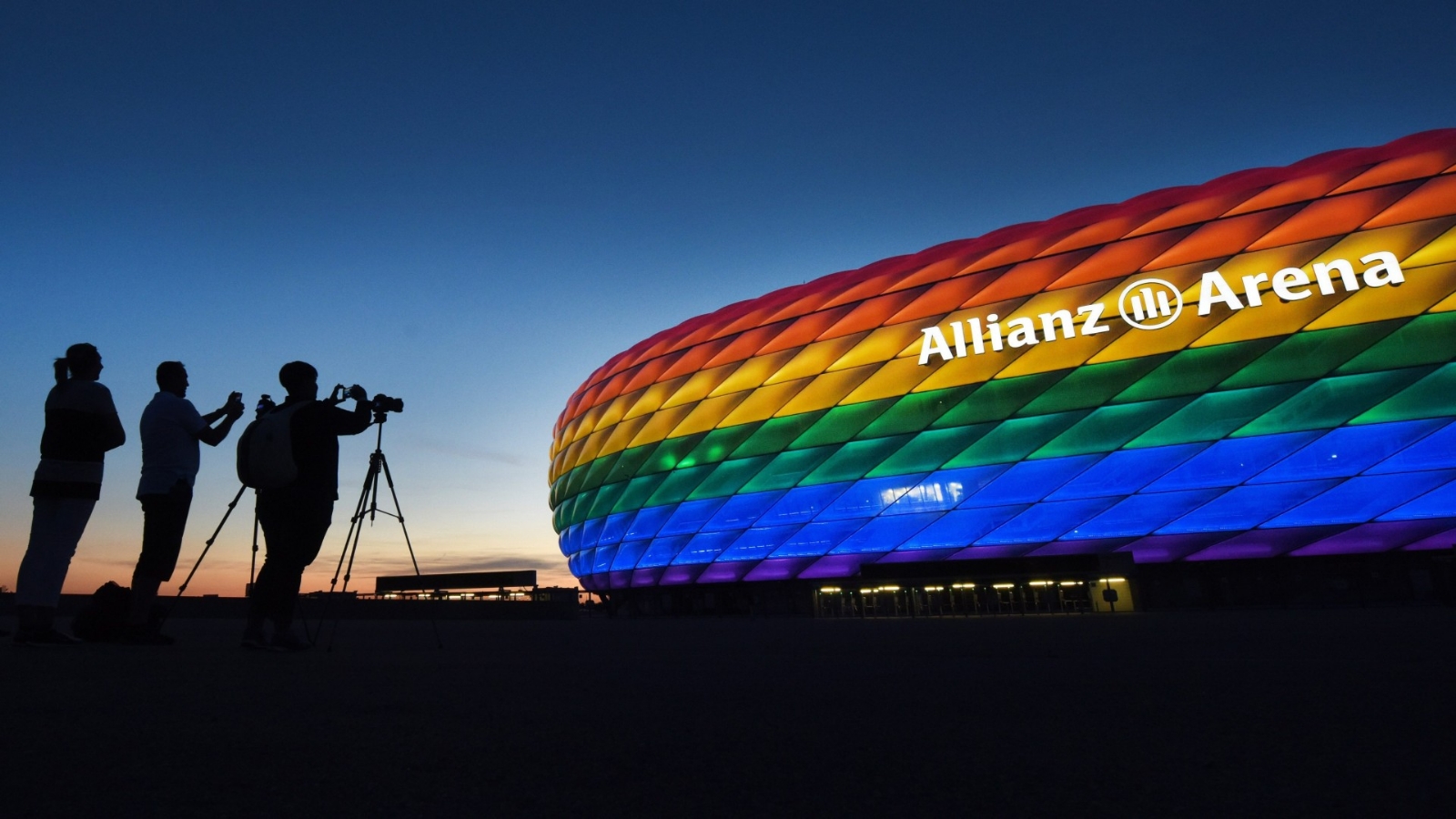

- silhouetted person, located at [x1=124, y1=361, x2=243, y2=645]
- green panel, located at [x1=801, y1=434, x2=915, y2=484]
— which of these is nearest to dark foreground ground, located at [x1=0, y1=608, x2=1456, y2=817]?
silhouetted person, located at [x1=124, y1=361, x2=243, y2=645]

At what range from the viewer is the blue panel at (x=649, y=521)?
2025 centimetres

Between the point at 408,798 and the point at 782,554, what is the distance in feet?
55.8

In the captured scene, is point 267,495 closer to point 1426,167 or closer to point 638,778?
point 638,778

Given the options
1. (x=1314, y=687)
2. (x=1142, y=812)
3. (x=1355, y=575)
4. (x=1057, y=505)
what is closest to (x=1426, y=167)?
(x=1355, y=575)

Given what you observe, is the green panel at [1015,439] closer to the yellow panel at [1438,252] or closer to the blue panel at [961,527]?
the blue panel at [961,527]

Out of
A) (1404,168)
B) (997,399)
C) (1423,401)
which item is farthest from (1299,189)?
(997,399)

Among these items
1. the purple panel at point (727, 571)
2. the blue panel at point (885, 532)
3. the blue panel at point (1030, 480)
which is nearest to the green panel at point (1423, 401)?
the blue panel at point (1030, 480)

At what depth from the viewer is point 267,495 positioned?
15.5ft

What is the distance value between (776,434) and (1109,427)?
7.01m

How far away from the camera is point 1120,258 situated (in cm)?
1484

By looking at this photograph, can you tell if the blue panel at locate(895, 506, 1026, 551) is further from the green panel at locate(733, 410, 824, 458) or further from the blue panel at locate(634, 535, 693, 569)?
the blue panel at locate(634, 535, 693, 569)

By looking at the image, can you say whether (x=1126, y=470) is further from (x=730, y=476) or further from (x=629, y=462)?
(x=629, y=462)

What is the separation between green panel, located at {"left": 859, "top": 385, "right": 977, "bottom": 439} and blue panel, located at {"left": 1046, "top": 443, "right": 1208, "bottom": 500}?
270cm

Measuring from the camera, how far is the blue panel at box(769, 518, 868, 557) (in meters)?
17.0
